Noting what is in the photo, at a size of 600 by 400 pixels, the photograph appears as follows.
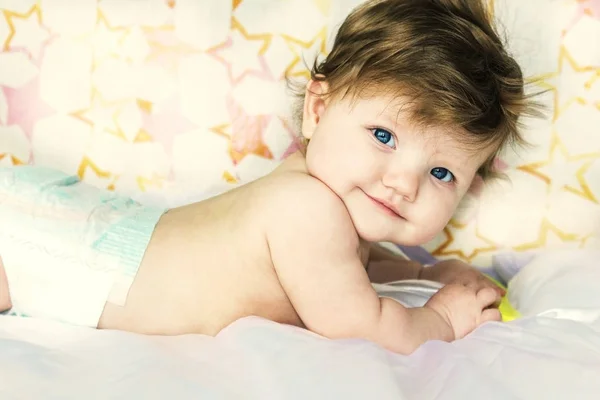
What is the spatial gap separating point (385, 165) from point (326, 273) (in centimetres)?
18

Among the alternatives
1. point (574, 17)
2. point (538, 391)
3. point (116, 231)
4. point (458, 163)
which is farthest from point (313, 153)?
point (574, 17)

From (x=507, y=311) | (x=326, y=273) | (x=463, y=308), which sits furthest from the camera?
(x=507, y=311)

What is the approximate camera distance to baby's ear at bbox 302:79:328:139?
3.57 feet

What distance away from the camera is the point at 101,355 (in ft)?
2.89

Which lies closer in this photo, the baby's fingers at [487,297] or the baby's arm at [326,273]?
the baby's arm at [326,273]

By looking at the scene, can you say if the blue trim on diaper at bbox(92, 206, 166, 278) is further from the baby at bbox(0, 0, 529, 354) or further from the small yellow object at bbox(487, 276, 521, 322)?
the small yellow object at bbox(487, 276, 521, 322)

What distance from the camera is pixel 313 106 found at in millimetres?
1100

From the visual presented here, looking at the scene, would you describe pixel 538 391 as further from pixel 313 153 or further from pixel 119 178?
pixel 119 178

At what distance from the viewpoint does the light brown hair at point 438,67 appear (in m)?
0.99

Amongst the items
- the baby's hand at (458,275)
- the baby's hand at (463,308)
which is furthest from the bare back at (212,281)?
the baby's hand at (458,275)

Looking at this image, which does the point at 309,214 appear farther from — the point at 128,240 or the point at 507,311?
the point at 507,311

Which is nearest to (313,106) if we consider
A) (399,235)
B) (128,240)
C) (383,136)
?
(383,136)

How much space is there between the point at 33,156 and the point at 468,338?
2.97ft

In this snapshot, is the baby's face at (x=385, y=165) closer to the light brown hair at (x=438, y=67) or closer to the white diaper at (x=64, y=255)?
the light brown hair at (x=438, y=67)
